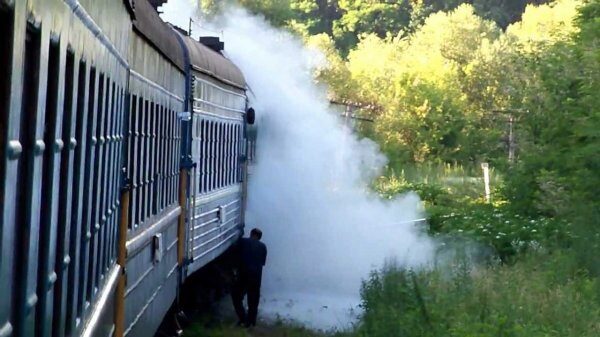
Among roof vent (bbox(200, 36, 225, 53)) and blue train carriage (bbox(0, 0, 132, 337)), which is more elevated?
roof vent (bbox(200, 36, 225, 53))

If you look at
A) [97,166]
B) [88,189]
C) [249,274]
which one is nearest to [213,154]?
[249,274]

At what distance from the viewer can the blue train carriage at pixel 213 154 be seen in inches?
576

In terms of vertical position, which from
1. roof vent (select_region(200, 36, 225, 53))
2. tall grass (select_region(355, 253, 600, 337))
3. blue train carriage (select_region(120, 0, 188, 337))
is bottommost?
tall grass (select_region(355, 253, 600, 337))

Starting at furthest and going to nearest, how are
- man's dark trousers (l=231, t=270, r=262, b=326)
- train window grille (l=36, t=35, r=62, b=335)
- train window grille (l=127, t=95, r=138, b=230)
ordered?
man's dark trousers (l=231, t=270, r=262, b=326) → train window grille (l=127, t=95, r=138, b=230) → train window grille (l=36, t=35, r=62, b=335)

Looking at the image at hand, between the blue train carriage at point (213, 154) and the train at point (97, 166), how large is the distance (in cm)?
5

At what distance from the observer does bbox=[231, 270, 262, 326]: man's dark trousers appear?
18.3 meters

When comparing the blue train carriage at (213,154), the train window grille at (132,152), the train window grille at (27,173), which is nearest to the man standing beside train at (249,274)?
the blue train carriage at (213,154)

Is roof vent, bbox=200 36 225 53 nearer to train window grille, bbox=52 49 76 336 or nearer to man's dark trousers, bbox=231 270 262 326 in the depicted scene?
man's dark trousers, bbox=231 270 262 326

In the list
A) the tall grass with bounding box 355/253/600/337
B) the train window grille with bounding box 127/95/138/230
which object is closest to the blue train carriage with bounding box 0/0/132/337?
the train window grille with bounding box 127/95/138/230

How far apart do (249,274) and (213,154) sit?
229 centimetres

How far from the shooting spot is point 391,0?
92.3m

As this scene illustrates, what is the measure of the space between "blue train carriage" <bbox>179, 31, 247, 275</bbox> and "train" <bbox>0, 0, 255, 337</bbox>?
5cm

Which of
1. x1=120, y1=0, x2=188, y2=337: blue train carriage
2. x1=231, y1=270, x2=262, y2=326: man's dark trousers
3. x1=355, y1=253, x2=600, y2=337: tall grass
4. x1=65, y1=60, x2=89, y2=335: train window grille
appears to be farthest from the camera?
x1=231, y1=270, x2=262, y2=326: man's dark trousers

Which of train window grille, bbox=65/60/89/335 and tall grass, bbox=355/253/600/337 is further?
tall grass, bbox=355/253/600/337
